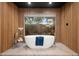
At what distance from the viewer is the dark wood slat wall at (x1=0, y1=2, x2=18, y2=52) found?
10.7ft

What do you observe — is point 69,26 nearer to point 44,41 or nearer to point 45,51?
point 44,41

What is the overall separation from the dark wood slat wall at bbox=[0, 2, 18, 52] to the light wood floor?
0.20 metres

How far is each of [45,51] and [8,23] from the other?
114cm

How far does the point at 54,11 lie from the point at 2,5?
1245 mm

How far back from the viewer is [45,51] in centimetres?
341

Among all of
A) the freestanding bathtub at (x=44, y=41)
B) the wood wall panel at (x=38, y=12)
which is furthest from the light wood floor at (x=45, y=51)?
the wood wall panel at (x=38, y=12)

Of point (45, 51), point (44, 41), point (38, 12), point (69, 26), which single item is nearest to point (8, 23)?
point (38, 12)

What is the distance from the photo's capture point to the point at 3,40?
10.8 ft

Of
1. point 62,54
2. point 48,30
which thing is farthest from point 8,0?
point 62,54

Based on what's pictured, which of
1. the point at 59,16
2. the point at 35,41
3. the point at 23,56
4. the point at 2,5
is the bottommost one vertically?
the point at 23,56

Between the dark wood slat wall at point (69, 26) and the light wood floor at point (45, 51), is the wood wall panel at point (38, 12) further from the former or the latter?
the light wood floor at point (45, 51)

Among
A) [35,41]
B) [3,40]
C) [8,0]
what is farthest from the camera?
[35,41]

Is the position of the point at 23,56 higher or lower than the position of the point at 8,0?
lower

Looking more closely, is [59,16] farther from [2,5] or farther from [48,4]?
[2,5]
